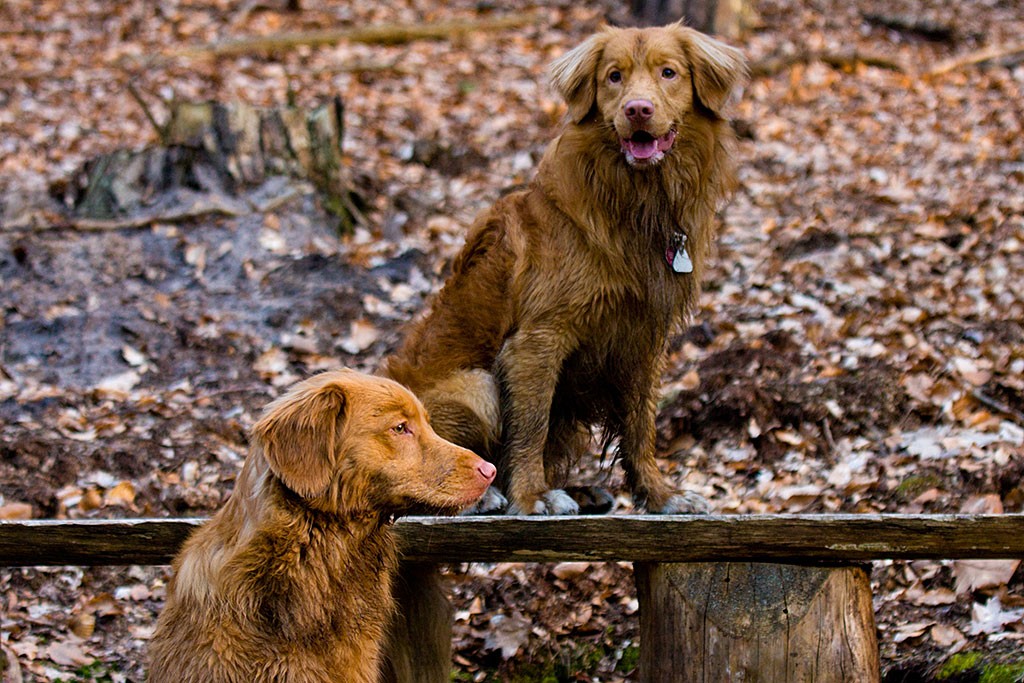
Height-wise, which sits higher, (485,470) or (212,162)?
(485,470)

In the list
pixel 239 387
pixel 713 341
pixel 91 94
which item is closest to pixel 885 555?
pixel 713 341

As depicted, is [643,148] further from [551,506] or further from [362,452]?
[362,452]

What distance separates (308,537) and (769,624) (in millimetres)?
1790

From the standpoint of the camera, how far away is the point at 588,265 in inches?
197

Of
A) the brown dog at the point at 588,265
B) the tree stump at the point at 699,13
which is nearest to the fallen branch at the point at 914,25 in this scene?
the tree stump at the point at 699,13

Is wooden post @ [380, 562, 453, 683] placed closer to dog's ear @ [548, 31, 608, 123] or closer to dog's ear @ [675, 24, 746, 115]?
dog's ear @ [548, 31, 608, 123]

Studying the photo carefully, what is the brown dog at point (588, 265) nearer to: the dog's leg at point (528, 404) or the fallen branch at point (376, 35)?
the dog's leg at point (528, 404)

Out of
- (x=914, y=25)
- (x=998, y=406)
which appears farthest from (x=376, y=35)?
(x=998, y=406)

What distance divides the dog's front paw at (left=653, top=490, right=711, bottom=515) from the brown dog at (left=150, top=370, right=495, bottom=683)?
1354 millimetres

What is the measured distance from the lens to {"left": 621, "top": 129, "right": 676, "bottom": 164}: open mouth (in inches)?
193

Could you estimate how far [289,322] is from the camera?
26.8ft

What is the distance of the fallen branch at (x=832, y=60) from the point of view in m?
12.1

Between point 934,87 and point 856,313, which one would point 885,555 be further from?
point 934,87

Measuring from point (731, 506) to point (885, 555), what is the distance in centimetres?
203
